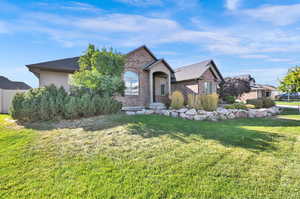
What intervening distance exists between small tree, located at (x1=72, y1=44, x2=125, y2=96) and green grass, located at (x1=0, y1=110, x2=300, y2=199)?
3824 millimetres

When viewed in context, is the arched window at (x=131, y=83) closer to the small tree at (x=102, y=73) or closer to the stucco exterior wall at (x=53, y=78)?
the small tree at (x=102, y=73)

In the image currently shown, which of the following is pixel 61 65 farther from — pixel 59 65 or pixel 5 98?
pixel 5 98

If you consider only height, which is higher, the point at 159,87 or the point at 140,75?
the point at 140,75

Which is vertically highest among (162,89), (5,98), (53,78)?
(53,78)

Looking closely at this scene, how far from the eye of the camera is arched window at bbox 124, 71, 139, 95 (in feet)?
39.8

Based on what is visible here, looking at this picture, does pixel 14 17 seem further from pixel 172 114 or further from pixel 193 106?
pixel 193 106

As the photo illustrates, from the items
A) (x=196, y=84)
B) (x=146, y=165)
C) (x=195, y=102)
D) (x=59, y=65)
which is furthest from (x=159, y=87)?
(x=146, y=165)

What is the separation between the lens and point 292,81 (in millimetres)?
11383

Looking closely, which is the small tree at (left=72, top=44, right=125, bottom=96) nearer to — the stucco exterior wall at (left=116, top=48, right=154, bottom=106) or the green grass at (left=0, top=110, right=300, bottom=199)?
the stucco exterior wall at (left=116, top=48, right=154, bottom=106)

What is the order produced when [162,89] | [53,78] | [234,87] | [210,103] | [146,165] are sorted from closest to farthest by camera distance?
[146,165] → [210,103] → [53,78] → [162,89] → [234,87]

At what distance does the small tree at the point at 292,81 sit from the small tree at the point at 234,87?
4.75 metres

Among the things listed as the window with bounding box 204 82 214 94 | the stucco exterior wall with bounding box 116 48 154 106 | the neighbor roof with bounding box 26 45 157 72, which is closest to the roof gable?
the stucco exterior wall with bounding box 116 48 154 106

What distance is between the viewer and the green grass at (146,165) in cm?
239

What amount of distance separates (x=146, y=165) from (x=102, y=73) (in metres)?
6.80
